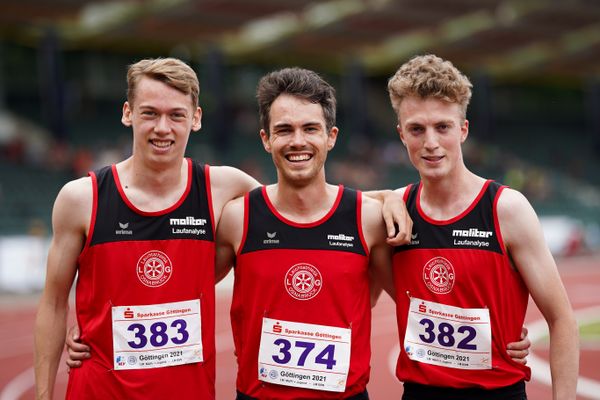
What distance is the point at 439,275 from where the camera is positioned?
337 centimetres

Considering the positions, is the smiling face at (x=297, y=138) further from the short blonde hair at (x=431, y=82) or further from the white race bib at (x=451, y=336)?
the white race bib at (x=451, y=336)

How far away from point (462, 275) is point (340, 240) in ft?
1.86

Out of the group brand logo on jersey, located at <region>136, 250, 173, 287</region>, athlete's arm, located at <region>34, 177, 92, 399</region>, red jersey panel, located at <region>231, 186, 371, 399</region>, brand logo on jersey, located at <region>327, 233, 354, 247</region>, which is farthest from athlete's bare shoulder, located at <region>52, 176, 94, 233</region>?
brand logo on jersey, located at <region>327, 233, 354, 247</region>

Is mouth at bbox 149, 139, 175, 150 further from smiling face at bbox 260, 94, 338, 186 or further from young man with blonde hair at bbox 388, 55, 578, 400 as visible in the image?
young man with blonde hair at bbox 388, 55, 578, 400

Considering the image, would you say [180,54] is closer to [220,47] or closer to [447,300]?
[220,47]

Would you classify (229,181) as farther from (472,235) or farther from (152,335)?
(472,235)

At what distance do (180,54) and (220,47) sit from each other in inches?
125

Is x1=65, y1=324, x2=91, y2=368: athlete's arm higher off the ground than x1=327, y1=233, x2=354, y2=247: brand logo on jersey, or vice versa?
x1=327, y1=233, x2=354, y2=247: brand logo on jersey

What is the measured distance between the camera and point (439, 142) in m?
3.34

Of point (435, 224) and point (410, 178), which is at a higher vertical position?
point (410, 178)

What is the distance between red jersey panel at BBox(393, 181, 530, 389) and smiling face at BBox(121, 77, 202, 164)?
1.20 meters

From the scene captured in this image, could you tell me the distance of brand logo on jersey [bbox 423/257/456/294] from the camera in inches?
132

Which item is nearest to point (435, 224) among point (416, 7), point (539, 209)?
point (416, 7)

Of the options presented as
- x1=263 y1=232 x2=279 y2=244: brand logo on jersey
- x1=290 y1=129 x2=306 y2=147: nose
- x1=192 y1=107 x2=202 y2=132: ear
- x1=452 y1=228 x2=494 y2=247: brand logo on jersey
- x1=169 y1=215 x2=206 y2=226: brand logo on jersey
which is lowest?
x1=452 y1=228 x2=494 y2=247: brand logo on jersey
